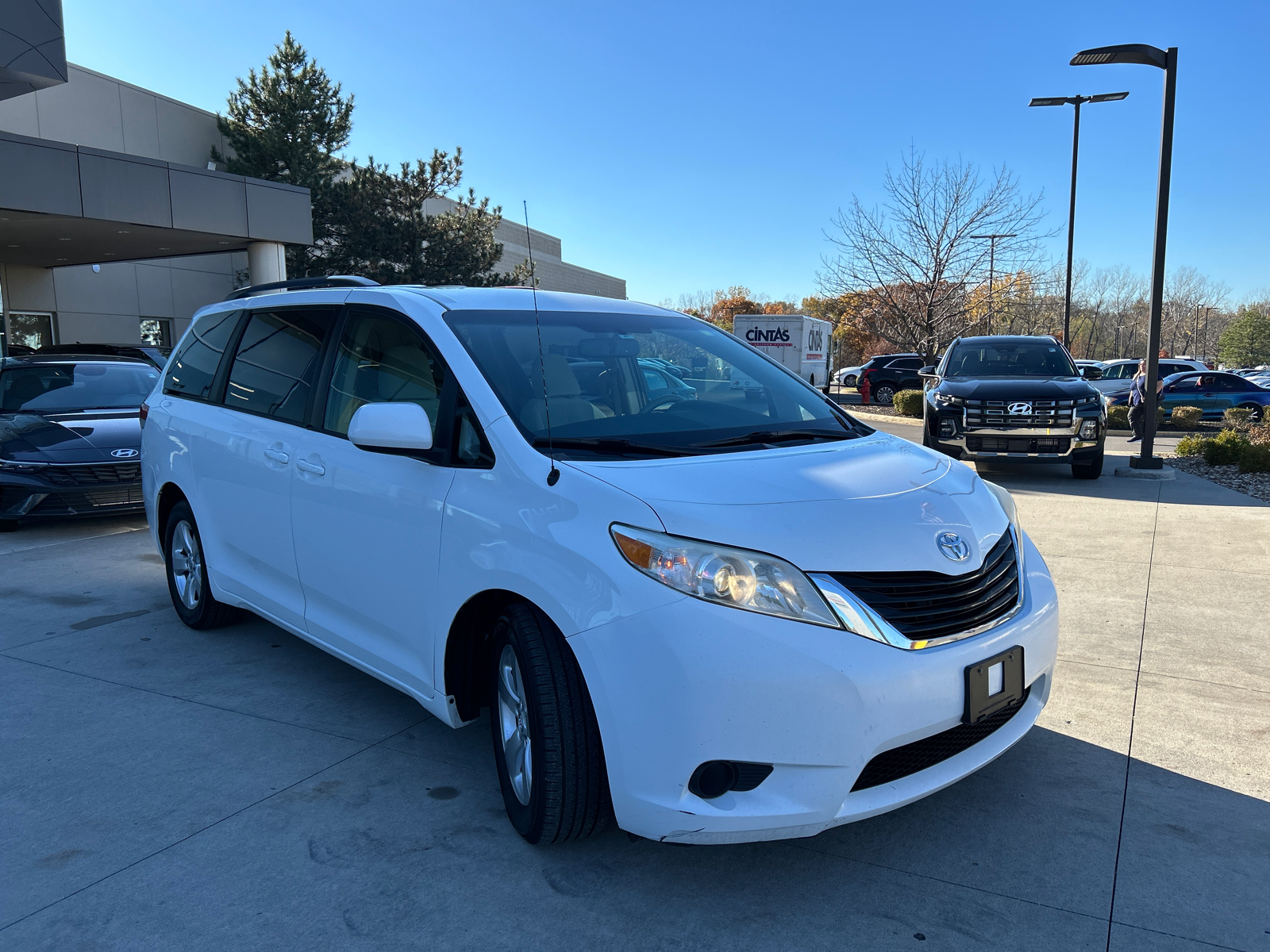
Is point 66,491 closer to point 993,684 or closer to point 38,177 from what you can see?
point 993,684

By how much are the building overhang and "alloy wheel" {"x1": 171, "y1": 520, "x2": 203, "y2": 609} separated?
13.2 m

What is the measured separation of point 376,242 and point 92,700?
28763 mm

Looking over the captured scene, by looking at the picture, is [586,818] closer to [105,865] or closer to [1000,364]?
[105,865]

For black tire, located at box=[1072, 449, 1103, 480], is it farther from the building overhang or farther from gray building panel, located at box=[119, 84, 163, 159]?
gray building panel, located at box=[119, 84, 163, 159]

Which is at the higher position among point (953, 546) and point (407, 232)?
point (407, 232)

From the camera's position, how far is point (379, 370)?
358 cm

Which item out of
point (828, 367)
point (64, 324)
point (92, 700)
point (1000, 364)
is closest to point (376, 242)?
point (64, 324)

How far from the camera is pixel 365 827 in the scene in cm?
302

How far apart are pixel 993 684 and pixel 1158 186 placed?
39.1 ft

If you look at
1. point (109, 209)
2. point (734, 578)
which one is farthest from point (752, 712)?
point (109, 209)

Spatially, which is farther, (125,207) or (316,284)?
(125,207)

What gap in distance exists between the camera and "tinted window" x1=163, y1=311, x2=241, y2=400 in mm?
4793

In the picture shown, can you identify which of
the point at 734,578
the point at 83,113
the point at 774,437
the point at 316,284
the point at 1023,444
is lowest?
the point at 1023,444

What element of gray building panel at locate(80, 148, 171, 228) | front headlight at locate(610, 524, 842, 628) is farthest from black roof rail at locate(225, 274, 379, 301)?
gray building panel at locate(80, 148, 171, 228)
